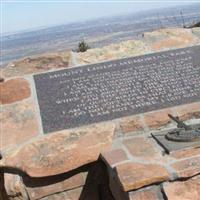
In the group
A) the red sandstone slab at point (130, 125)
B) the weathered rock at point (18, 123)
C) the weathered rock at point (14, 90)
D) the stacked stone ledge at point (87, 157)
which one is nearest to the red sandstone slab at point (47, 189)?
the stacked stone ledge at point (87, 157)

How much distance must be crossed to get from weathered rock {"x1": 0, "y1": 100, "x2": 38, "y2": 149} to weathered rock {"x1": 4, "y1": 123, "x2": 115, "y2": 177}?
179mm

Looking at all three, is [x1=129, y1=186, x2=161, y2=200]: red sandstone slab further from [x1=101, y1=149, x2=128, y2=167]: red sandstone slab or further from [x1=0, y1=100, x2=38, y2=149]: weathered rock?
[x1=0, y1=100, x2=38, y2=149]: weathered rock

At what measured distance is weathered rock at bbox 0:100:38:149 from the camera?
12.8ft

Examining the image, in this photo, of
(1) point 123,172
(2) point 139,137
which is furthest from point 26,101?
(1) point 123,172

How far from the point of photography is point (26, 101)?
423 cm

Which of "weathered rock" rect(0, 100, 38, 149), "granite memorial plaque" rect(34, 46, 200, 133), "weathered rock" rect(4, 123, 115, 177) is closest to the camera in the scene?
"weathered rock" rect(4, 123, 115, 177)

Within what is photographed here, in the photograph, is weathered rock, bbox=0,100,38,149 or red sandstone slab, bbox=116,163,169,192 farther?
weathered rock, bbox=0,100,38,149

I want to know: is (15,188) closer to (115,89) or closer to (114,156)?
(114,156)

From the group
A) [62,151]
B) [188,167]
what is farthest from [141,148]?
[62,151]

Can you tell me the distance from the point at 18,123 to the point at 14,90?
0.41m

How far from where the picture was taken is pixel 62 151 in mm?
3627

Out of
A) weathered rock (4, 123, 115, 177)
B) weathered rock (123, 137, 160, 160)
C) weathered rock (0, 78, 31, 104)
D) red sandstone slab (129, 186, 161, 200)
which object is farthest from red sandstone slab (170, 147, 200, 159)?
weathered rock (0, 78, 31, 104)

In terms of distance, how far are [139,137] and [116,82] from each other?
67 centimetres

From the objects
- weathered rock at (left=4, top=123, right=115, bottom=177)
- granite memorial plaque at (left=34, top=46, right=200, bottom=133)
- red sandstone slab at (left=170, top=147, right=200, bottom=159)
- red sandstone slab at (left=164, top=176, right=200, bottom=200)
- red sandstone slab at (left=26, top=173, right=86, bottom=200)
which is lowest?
red sandstone slab at (left=26, top=173, right=86, bottom=200)
